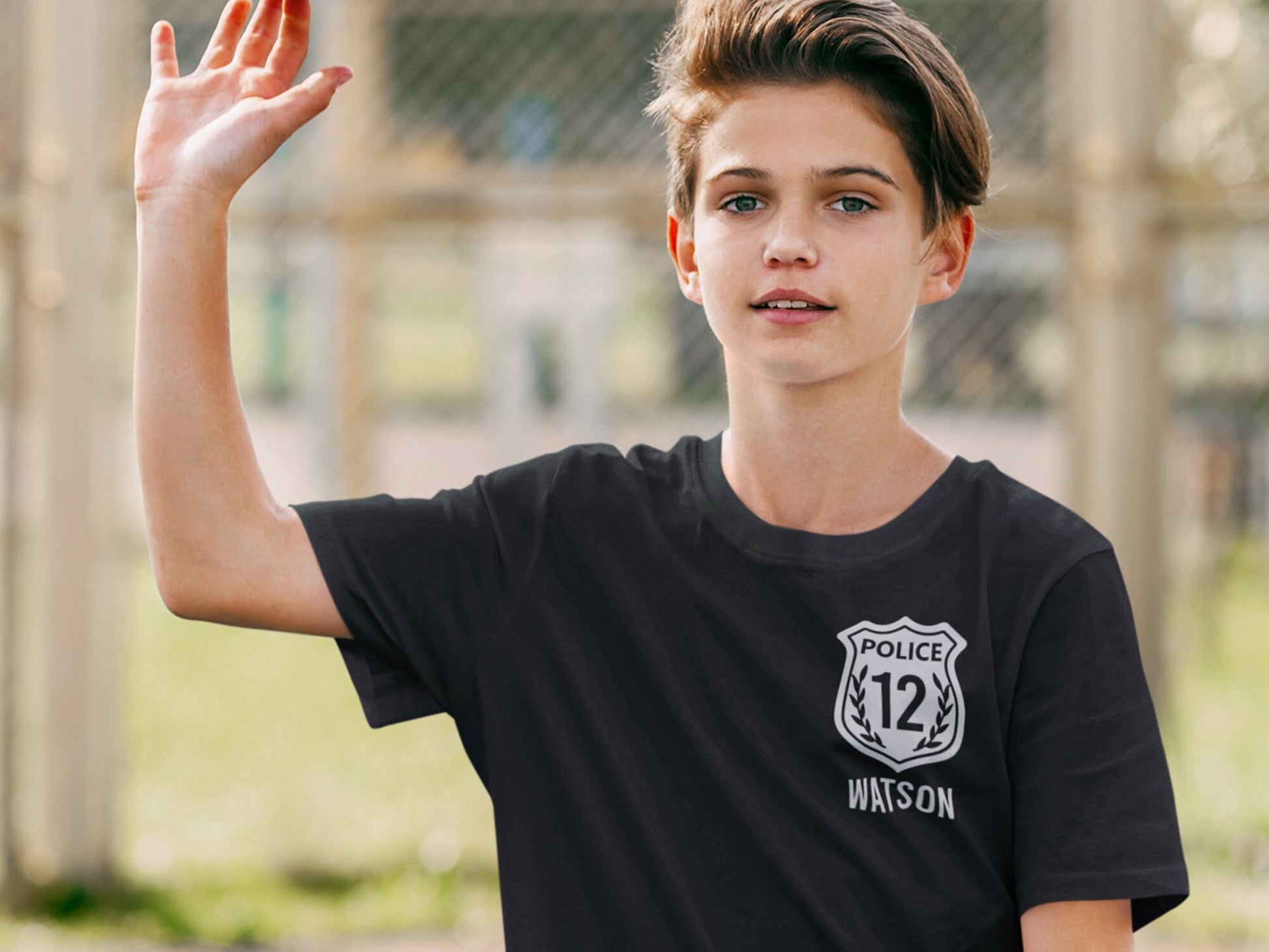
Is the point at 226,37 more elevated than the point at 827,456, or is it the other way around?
the point at 226,37

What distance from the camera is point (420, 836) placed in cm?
395

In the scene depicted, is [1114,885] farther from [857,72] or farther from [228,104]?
[228,104]

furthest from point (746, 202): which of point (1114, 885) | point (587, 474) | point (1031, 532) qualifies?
point (1114, 885)

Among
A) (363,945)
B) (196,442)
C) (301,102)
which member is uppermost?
(301,102)

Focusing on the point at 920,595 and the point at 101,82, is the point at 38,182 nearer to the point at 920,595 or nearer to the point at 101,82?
the point at 101,82

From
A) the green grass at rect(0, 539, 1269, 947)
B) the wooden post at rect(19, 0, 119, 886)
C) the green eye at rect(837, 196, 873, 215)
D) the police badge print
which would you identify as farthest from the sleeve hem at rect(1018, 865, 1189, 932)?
the wooden post at rect(19, 0, 119, 886)

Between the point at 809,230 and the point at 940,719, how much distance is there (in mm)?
494

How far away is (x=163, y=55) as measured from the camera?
1460mm

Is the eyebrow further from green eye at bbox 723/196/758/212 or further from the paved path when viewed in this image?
the paved path

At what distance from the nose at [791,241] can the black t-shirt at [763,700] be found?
254 mm

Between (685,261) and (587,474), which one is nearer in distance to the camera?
(587,474)

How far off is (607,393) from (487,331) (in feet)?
1.76

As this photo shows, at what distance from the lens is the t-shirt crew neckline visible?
4.64 feet

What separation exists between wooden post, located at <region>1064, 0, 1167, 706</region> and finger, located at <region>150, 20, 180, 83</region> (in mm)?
2594
